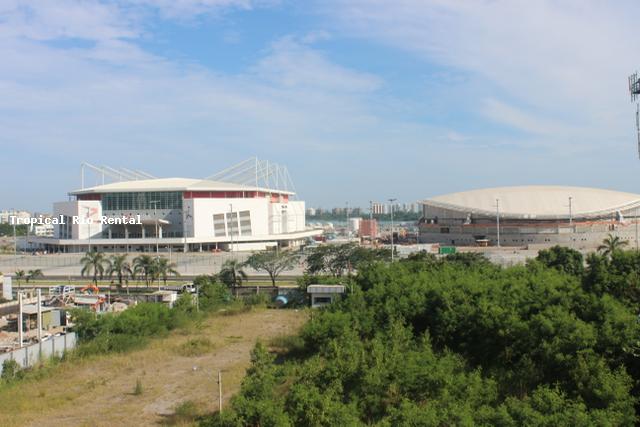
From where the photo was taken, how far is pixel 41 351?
16.2 m

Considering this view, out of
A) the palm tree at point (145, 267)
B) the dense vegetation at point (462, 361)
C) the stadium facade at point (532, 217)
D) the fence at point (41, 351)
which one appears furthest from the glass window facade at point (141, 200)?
the dense vegetation at point (462, 361)

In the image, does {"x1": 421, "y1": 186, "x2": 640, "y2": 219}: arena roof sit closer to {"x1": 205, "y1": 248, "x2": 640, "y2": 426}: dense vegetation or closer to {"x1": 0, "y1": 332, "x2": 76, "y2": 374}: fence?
{"x1": 205, "y1": 248, "x2": 640, "y2": 426}: dense vegetation

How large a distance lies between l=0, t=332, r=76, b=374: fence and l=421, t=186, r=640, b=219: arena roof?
48446 mm

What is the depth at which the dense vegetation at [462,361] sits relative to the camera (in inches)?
381

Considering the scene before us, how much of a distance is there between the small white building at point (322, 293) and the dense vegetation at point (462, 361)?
15.0 feet

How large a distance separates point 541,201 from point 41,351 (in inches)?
2063

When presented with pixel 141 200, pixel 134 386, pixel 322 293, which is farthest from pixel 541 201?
pixel 134 386

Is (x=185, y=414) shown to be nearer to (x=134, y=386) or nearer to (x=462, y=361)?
(x=134, y=386)

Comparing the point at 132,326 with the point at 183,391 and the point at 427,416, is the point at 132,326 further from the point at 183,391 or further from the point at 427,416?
the point at 427,416

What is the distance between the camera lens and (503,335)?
1380cm

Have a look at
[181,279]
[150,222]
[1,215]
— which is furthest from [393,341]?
[1,215]

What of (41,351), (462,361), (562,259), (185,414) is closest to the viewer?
(185,414)

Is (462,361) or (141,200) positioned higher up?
(141,200)

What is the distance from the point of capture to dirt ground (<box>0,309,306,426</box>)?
1250cm
